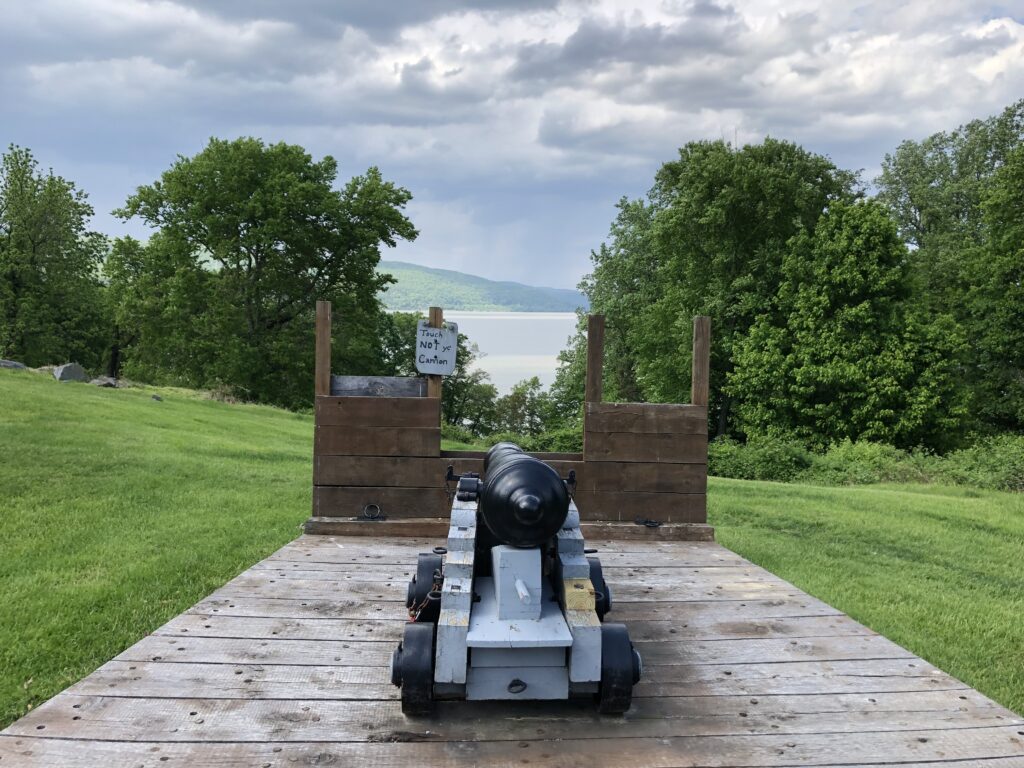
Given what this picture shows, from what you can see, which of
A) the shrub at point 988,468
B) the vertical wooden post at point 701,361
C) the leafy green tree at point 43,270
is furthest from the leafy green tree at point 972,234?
the leafy green tree at point 43,270

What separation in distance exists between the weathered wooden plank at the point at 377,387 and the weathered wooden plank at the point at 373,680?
269 cm

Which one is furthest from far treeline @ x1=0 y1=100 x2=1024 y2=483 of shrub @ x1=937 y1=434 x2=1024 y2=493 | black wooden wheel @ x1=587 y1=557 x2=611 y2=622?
black wooden wheel @ x1=587 y1=557 x2=611 y2=622

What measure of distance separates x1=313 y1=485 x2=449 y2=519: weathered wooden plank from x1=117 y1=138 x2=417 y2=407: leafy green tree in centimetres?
2043

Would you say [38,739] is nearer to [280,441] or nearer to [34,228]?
[280,441]

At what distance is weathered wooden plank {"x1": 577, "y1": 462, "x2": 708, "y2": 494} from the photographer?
5.42 meters

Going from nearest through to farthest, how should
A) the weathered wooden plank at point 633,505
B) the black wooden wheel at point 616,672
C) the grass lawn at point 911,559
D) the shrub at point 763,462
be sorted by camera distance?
the black wooden wheel at point 616,672, the grass lawn at point 911,559, the weathered wooden plank at point 633,505, the shrub at point 763,462

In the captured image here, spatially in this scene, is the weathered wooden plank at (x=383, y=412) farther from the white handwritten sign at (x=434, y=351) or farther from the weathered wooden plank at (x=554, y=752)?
the weathered wooden plank at (x=554, y=752)

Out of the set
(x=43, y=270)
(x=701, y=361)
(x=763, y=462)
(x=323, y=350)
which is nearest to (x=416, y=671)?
(x=323, y=350)

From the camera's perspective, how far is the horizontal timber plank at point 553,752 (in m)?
2.33

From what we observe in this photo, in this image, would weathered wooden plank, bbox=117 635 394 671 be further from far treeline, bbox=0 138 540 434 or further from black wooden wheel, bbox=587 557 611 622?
far treeline, bbox=0 138 540 434

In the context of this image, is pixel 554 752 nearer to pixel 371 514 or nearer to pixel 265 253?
pixel 371 514

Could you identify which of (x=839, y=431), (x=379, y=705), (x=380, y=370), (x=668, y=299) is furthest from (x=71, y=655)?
(x=380, y=370)

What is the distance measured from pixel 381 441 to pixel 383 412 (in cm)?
21

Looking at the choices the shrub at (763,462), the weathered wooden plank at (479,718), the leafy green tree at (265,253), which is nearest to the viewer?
the weathered wooden plank at (479,718)
